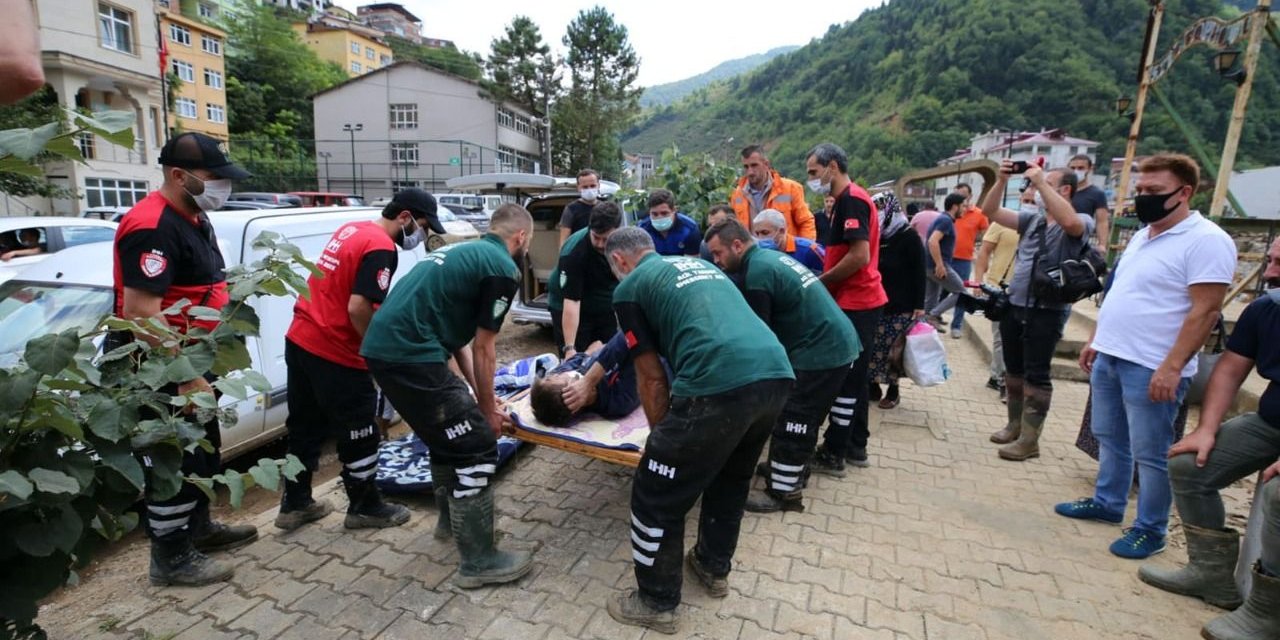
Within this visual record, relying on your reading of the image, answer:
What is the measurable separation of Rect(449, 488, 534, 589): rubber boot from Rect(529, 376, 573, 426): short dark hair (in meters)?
0.74

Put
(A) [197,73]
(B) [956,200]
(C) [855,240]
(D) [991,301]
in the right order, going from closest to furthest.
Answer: (C) [855,240] → (D) [991,301] → (B) [956,200] → (A) [197,73]

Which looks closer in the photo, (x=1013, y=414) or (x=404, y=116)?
(x=1013, y=414)

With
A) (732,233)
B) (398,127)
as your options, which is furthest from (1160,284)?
(398,127)

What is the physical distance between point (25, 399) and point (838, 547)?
3302mm

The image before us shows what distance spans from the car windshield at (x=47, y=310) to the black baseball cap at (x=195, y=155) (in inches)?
45.5

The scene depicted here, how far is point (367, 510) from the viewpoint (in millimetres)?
3488

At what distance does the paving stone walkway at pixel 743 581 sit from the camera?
2.67 meters

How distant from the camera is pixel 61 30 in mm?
22344

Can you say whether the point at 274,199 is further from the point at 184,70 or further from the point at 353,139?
the point at 184,70

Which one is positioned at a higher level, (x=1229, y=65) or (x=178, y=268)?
(x=1229, y=65)

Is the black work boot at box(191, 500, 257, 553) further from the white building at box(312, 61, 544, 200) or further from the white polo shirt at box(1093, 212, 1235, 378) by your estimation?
the white building at box(312, 61, 544, 200)

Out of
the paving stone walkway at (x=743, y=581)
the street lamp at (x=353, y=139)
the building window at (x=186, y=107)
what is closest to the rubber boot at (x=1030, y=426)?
the paving stone walkway at (x=743, y=581)

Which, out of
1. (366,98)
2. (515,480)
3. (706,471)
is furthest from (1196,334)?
(366,98)

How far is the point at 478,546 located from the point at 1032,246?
4238mm
